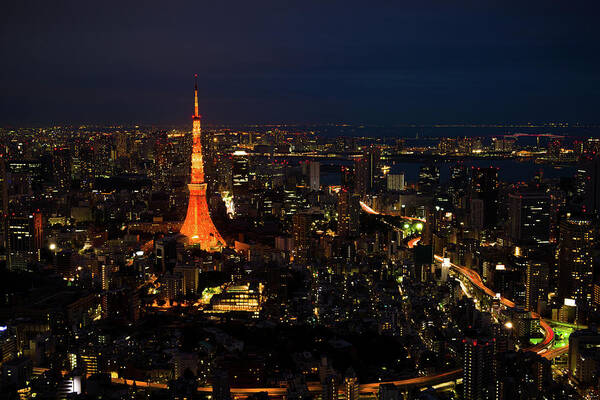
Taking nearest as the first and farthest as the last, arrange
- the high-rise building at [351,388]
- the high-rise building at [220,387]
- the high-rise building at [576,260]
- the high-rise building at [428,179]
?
the high-rise building at [220,387] < the high-rise building at [351,388] < the high-rise building at [576,260] < the high-rise building at [428,179]

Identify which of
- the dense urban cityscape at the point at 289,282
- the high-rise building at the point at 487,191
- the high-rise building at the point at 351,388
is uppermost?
the high-rise building at the point at 487,191

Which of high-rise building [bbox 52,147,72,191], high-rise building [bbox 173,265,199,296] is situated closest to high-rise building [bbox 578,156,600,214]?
high-rise building [bbox 173,265,199,296]

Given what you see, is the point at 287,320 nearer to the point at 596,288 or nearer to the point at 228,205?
the point at 596,288

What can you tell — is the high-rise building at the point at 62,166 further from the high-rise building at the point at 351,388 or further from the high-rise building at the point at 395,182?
the high-rise building at the point at 351,388

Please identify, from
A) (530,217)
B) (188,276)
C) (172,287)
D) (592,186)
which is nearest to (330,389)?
(172,287)

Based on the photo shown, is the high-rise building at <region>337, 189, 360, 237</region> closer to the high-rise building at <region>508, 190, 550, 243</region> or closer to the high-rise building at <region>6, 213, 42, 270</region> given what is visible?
the high-rise building at <region>508, 190, 550, 243</region>

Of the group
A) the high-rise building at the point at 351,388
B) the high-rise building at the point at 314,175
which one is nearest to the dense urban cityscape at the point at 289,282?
the high-rise building at the point at 351,388

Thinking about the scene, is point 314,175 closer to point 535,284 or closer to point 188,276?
point 188,276
